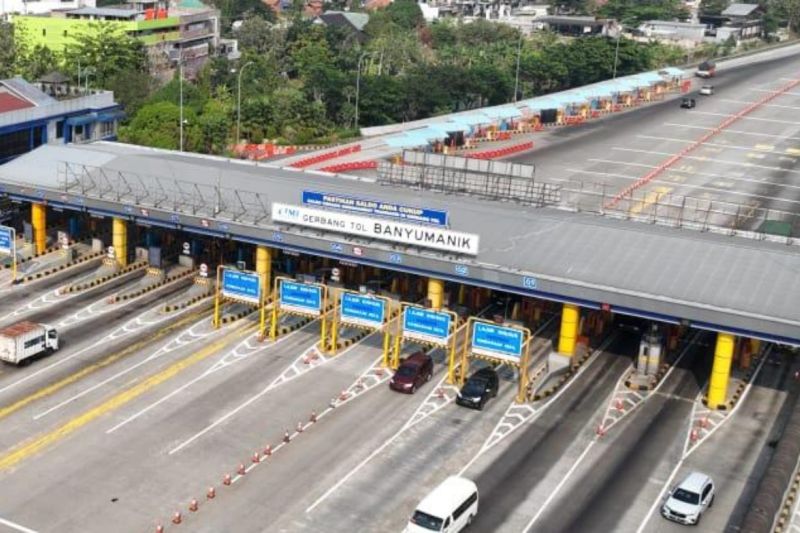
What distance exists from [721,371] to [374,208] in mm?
20469

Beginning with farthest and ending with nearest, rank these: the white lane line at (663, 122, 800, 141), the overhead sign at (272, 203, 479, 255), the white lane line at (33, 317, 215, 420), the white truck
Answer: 1. the white lane line at (663, 122, 800, 141)
2. the overhead sign at (272, 203, 479, 255)
3. the white truck
4. the white lane line at (33, 317, 215, 420)

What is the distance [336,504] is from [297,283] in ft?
56.8

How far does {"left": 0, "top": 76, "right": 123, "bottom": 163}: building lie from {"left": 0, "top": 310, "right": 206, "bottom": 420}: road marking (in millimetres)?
29413

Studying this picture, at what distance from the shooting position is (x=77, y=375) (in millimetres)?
52656

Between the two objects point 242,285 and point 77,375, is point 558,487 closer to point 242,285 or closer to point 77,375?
point 242,285

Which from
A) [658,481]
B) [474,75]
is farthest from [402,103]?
[658,481]

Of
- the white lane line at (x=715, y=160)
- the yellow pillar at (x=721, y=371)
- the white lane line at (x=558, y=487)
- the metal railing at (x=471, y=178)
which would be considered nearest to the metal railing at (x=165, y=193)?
the metal railing at (x=471, y=178)

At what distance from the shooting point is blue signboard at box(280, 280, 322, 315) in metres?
55.9

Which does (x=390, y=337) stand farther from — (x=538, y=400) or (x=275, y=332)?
(x=538, y=400)

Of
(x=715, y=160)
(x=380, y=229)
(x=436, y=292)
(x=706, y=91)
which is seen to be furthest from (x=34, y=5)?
(x=436, y=292)

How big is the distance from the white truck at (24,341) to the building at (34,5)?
483 ft

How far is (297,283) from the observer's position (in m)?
56.3

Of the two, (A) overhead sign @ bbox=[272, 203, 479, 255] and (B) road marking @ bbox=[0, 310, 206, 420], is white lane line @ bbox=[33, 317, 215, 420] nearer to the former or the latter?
(B) road marking @ bbox=[0, 310, 206, 420]

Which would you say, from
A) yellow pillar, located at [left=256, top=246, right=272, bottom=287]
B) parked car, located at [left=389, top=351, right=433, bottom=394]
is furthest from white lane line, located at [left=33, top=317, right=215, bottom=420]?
parked car, located at [left=389, top=351, right=433, bottom=394]
